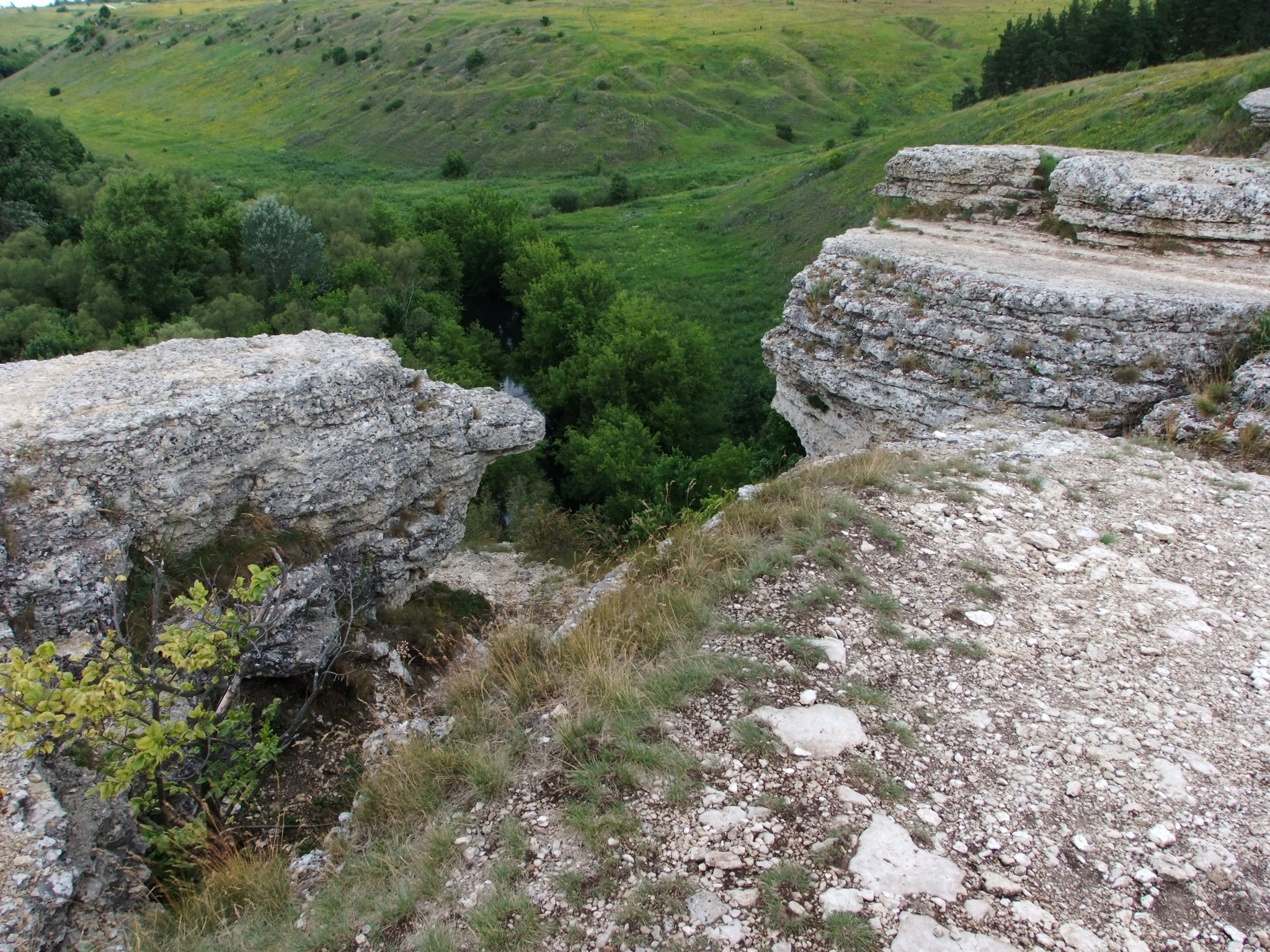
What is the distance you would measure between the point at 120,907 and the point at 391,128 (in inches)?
3289

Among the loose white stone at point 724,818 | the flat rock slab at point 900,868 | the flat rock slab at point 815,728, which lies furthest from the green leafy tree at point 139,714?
the flat rock slab at point 900,868

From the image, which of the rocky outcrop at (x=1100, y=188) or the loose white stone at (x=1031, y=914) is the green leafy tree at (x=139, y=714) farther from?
the rocky outcrop at (x=1100, y=188)

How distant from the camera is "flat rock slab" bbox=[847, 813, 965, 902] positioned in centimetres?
423

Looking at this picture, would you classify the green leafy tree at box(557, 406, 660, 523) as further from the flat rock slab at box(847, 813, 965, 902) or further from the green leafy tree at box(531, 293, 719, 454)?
the flat rock slab at box(847, 813, 965, 902)

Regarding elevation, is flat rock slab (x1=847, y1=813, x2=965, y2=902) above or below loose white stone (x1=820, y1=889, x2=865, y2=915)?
below

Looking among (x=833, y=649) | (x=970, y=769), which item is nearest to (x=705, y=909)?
(x=970, y=769)

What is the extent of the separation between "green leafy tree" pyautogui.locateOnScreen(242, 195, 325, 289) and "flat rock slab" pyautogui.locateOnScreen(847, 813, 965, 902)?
3297cm

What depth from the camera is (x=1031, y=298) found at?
40.0ft

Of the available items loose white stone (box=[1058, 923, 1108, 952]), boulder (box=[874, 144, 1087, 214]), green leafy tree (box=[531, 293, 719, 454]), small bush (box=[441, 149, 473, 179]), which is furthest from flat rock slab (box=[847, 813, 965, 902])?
small bush (box=[441, 149, 473, 179])

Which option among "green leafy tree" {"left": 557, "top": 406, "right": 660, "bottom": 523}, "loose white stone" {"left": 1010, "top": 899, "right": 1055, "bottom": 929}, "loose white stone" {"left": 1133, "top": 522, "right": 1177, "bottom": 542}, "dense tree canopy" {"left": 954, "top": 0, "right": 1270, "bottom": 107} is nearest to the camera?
"loose white stone" {"left": 1010, "top": 899, "right": 1055, "bottom": 929}

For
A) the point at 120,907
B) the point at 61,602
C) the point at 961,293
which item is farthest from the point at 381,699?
the point at 961,293

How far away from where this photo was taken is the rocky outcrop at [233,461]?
8.50 m

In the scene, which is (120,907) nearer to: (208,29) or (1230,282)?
(1230,282)

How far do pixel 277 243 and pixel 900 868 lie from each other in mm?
33779
